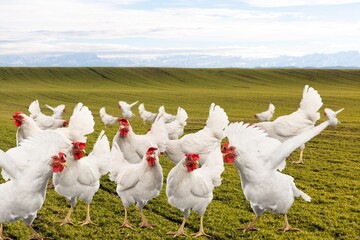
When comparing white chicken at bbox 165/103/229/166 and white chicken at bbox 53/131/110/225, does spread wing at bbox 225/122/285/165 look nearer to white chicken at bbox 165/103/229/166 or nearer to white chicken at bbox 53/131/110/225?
white chicken at bbox 53/131/110/225

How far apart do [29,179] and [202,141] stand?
710 centimetres

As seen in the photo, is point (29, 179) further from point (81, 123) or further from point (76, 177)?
point (81, 123)

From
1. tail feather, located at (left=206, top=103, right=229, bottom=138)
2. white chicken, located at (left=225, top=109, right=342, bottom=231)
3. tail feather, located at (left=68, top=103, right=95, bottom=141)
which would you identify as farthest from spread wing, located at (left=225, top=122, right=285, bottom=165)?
tail feather, located at (left=68, top=103, right=95, bottom=141)

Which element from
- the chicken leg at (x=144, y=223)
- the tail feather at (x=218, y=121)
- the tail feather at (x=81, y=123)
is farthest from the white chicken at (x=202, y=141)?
the chicken leg at (x=144, y=223)

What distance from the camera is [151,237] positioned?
9773 millimetres

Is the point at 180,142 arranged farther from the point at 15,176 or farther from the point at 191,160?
the point at 15,176

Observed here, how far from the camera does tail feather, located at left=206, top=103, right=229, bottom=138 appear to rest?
14258 millimetres

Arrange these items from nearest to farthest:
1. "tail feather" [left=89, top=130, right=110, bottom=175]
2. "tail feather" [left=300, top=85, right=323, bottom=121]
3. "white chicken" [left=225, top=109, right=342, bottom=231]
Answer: "white chicken" [left=225, top=109, right=342, bottom=231], "tail feather" [left=89, top=130, right=110, bottom=175], "tail feather" [left=300, top=85, right=323, bottom=121]

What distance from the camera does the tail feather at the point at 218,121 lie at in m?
14.3

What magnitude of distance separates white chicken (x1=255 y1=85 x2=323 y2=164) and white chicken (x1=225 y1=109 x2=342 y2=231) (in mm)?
8071

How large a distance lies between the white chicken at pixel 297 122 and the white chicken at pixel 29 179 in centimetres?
1060

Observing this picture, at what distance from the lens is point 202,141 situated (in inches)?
552

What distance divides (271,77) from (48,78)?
193 ft

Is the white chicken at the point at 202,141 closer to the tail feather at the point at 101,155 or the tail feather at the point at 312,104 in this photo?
the tail feather at the point at 101,155
